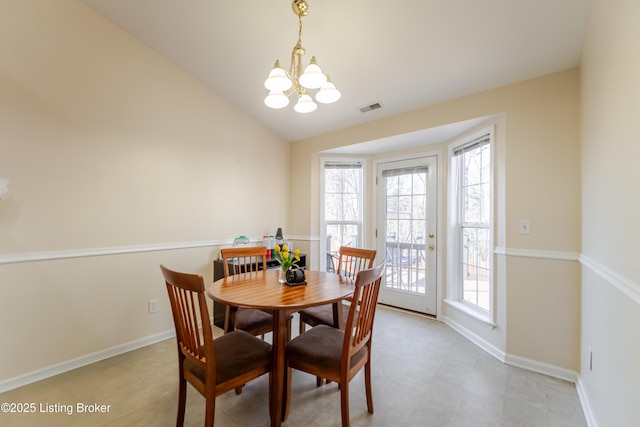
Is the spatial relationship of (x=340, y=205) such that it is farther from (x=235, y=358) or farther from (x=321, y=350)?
(x=235, y=358)

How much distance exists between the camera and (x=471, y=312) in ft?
9.07

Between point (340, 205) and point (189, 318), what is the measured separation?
112 inches

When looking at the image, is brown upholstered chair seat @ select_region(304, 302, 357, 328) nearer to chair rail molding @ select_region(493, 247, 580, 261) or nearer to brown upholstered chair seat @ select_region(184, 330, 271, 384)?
brown upholstered chair seat @ select_region(184, 330, 271, 384)

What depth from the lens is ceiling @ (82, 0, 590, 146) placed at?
182 centimetres

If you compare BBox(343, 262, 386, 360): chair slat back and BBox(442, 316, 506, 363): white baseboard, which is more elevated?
BBox(343, 262, 386, 360): chair slat back

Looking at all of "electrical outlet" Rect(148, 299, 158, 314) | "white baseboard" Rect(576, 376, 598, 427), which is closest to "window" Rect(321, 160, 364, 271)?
"electrical outlet" Rect(148, 299, 158, 314)

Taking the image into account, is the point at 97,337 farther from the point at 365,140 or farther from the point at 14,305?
the point at 365,140

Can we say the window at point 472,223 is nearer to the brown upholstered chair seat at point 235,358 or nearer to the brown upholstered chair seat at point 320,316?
the brown upholstered chair seat at point 320,316

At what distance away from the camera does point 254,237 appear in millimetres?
3580

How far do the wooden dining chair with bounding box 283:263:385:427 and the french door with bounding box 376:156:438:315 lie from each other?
193cm

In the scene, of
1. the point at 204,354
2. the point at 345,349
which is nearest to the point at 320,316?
the point at 345,349

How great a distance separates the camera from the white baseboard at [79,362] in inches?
76.7

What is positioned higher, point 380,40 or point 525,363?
point 380,40

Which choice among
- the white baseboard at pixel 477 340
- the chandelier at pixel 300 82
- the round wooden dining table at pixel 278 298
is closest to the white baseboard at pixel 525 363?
the white baseboard at pixel 477 340
